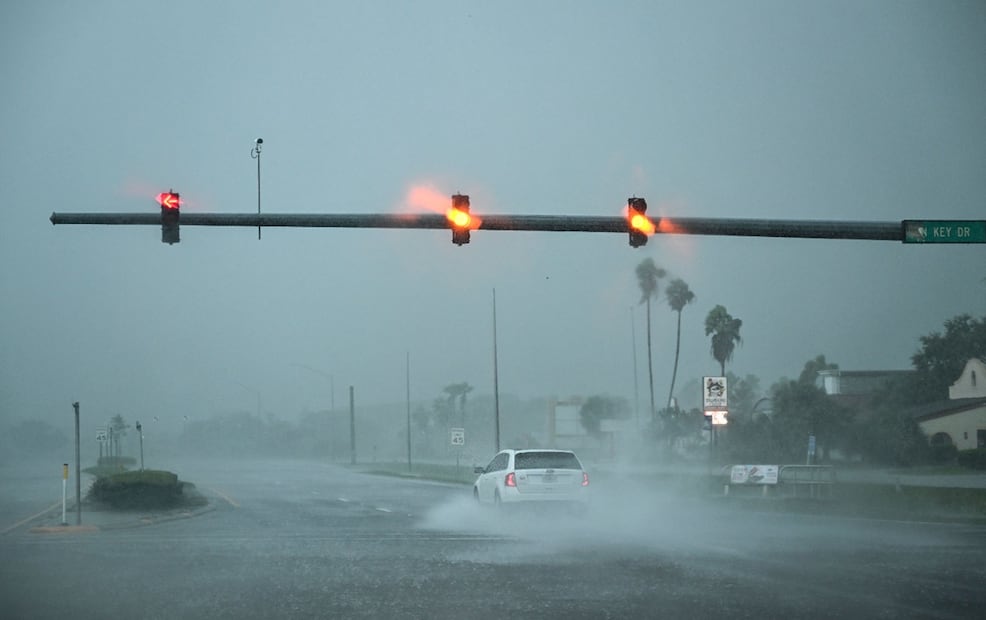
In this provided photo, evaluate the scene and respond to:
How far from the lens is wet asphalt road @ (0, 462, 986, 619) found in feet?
42.1

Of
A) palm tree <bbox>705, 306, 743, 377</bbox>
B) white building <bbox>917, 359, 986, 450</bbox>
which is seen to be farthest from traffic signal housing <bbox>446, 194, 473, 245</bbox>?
palm tree <bbox>705, 306, 743, 377</bbox>

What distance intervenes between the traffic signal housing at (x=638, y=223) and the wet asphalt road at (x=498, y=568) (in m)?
4.80

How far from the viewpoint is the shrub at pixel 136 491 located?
33.6 m

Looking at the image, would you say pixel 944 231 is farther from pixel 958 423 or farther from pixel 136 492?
pixel 958 423

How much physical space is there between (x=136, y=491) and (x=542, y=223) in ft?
69.5

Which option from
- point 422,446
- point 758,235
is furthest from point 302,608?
point 422,446

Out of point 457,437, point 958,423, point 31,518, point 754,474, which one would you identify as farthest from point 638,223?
point 958,423

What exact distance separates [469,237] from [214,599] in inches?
250

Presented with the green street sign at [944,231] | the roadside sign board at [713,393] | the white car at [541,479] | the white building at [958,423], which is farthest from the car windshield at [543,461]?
the white building at [958,423]

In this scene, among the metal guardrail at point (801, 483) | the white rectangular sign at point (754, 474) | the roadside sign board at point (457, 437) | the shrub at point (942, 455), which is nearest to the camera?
the metal guardrail at point (801, 483)

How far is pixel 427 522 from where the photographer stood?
28000 mm

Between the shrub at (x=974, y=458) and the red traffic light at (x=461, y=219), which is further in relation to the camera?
the shrub at (x=974, y=458)

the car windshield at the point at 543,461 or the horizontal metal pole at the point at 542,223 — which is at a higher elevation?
the horizontal metal pole at the point at 542,223

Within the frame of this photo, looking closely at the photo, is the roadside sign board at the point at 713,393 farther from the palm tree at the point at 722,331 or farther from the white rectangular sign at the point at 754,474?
the palm tree at the point at 722,331
